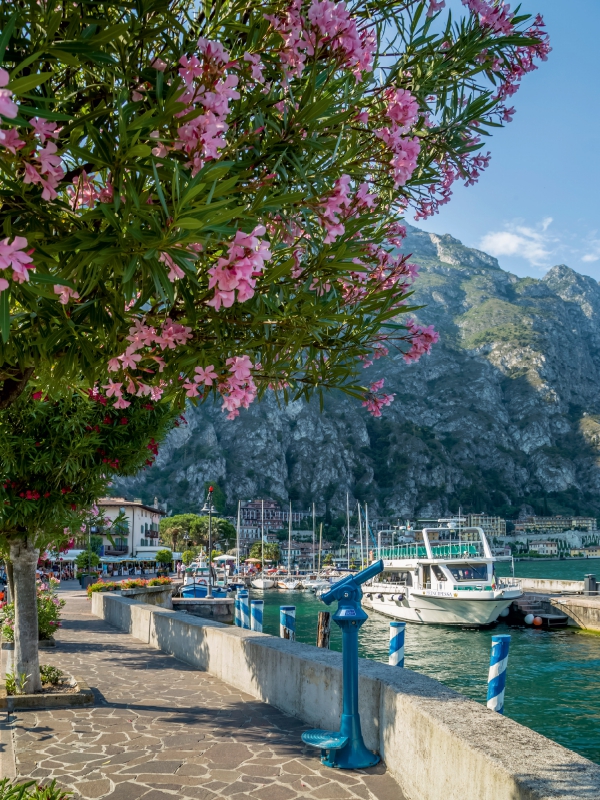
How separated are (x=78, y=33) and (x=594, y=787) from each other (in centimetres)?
429

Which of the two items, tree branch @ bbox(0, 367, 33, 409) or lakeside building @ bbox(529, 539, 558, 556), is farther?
lakeside building @ bbox(529, 539, 558, 556)

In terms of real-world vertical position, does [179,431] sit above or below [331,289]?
above

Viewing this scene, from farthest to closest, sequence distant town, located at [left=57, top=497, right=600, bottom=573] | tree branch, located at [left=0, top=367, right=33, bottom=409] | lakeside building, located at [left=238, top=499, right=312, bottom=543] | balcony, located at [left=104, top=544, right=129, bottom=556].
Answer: lakeside building, located at [left=238, top=499, right=312, bottom=543] → distant town, located at [left=57, top=497, right=600, bottom=573] → balcony, located at [left=104, top=544, right=129, bottom=556] → tree branch, located at [left=0, top=367, right=33, bottom=409]

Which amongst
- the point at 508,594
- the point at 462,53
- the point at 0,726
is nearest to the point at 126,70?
the point at 462,53

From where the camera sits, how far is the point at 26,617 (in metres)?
9.12

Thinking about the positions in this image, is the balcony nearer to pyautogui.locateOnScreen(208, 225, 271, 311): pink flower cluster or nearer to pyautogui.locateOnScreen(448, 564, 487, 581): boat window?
pyautogui.locateOnScreen(448, 564, 487, 581): boat window

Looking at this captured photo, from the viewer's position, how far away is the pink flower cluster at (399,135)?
349 centimetres

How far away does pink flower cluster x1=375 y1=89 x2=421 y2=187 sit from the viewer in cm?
349

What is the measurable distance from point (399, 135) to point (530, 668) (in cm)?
2805

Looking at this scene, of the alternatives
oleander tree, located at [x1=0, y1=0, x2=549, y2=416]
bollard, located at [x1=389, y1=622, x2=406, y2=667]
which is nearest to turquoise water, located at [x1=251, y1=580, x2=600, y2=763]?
bollard, located at [x1=389, y1=622, x2=406, y2=667]

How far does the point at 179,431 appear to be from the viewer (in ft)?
574

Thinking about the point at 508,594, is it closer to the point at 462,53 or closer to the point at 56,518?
the point at 56,518

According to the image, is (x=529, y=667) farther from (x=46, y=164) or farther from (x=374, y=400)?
(x=46, y=164)

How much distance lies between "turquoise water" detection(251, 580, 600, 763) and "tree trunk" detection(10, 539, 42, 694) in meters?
12.2
